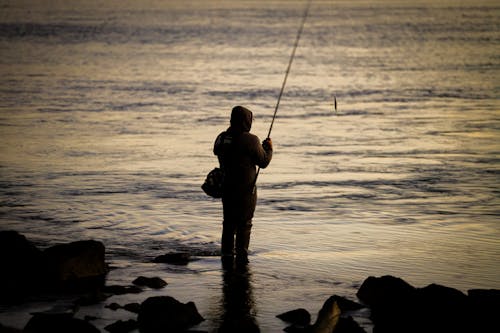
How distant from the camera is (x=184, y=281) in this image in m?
9.51

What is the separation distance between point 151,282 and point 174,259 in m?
1.04

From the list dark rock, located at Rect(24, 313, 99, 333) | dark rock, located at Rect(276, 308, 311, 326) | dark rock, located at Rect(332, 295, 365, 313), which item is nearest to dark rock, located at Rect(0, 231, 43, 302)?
dark rock, located at Rect(24, 313, 99, 333)

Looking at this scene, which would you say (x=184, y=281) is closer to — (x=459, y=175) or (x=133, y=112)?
(x=459, y=175)

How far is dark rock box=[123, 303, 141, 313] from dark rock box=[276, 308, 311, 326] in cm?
114

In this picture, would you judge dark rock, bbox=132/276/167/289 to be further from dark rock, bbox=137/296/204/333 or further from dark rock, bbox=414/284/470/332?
dark rock, bbox=414/284/470/332

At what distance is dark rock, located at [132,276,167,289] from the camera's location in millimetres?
9242

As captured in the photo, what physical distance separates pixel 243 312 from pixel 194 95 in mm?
19379

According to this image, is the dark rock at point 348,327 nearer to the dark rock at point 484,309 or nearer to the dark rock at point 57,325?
the dark rock at point 484,309

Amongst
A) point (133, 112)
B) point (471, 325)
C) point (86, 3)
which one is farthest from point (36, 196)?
point (86, 3)

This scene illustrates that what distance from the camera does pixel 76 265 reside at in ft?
30.9

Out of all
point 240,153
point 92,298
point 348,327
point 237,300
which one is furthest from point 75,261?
Result: point 348,327

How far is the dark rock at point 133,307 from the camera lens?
27.5ft

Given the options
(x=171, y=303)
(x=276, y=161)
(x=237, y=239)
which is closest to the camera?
(x=171, y=303)

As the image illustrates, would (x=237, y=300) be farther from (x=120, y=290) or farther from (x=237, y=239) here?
(x=237, y=239)
